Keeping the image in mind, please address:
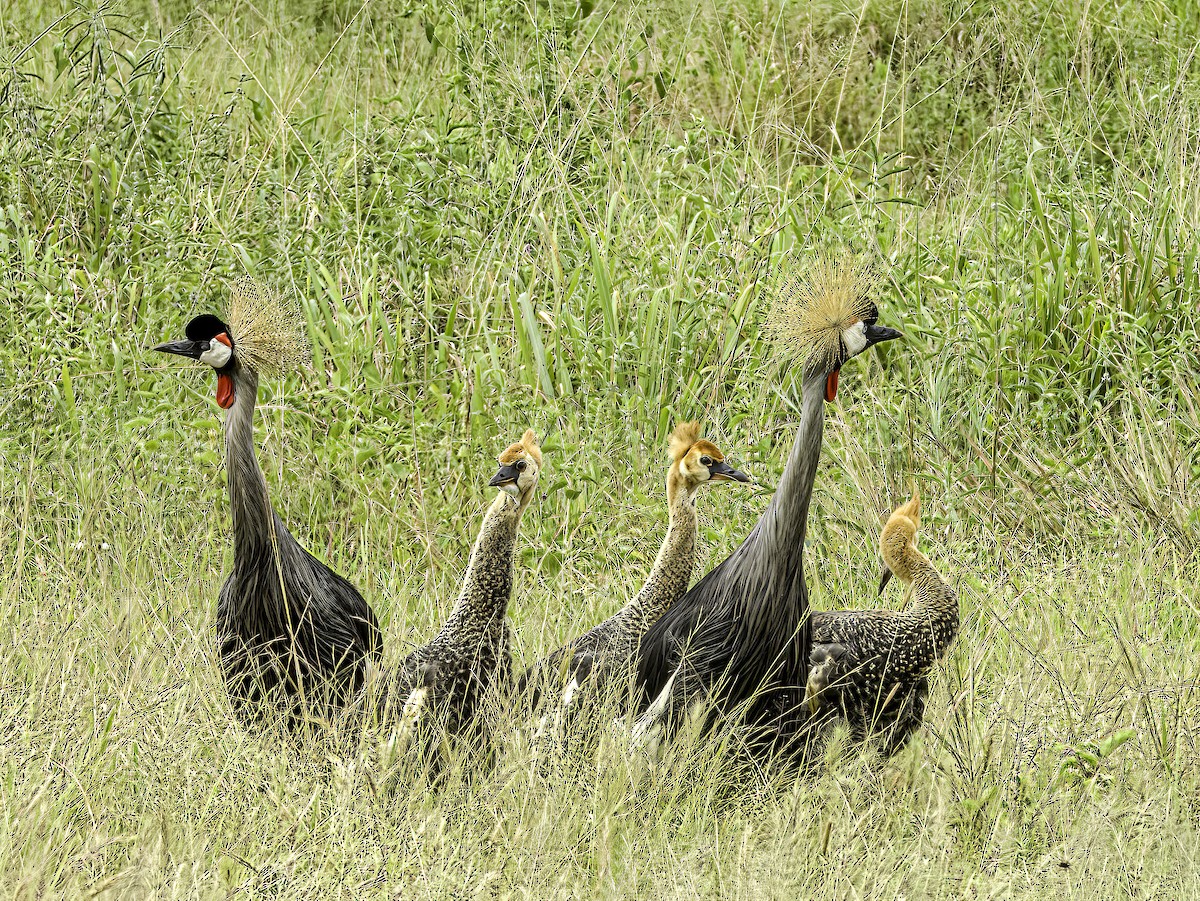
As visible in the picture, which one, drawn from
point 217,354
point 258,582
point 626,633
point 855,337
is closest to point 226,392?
point 217,354

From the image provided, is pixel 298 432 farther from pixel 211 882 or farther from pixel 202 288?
pixel 211 882

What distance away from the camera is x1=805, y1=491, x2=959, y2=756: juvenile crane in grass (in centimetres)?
332

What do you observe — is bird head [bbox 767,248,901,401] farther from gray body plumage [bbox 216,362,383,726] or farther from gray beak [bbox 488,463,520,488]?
gray body plumage [bbox 216,362,383,726]

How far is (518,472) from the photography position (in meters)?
3.29

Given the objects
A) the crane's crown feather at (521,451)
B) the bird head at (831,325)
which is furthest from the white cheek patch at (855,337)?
the crane's crown feather at (521,451)

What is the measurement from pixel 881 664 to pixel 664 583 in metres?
0.58

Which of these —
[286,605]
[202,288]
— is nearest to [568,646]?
[286,605]

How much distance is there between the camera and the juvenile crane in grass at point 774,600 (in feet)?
10.7

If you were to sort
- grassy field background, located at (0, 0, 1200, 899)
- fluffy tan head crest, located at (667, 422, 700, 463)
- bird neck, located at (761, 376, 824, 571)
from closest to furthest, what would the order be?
grassy field background, located at (0, 0, 1200, 899), bird neck, located at (761, 376, 824, 571), fluffy tan head crest, located at (667, 422, 700, 463)

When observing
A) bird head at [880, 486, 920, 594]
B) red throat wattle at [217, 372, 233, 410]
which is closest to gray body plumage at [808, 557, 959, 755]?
bird head at [880, 486, 920, 594]

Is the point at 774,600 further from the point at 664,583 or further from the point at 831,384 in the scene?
the point at 831,384

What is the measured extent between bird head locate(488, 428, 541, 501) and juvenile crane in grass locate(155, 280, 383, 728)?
527 mm

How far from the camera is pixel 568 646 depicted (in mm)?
3410

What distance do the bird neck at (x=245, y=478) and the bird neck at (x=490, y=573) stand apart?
499mm
